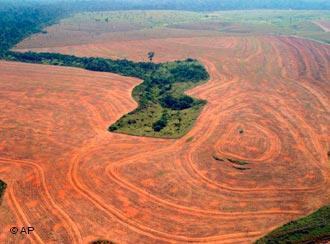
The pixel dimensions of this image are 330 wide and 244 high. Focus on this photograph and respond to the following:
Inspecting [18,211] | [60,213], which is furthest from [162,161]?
[18,211]

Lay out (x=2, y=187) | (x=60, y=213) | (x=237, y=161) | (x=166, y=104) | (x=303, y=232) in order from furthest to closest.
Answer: (x=166, y=104)
(x=237, y=161)
(x=2, y=187)
(x=60, y=213)
(x=303, y=232)

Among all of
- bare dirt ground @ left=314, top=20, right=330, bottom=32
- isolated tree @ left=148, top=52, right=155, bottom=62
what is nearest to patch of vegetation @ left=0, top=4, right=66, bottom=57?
isolated tree @ left=148, top=52, right=155, bottom=62

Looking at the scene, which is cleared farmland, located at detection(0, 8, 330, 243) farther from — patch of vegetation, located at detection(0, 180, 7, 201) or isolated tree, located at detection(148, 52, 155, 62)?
isolated tree, located at detection(148, 52, 155, 62)

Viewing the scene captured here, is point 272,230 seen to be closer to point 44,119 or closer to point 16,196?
point 16,196

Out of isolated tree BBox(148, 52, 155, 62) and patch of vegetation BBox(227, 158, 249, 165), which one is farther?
isolated tree BBox(148, 52, 155, 62)

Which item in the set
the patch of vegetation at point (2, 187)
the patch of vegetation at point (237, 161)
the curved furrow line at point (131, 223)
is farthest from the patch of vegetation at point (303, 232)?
the patch of vegetation at point (2, 187)

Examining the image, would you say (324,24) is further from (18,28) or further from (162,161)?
(162,161)

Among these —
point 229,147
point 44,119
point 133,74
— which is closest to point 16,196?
point 44,119
